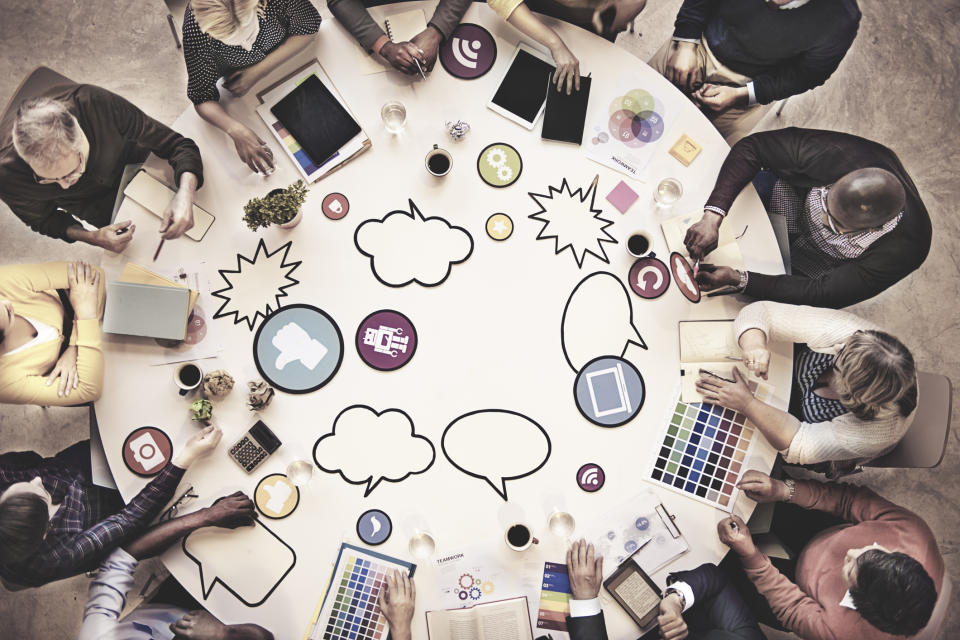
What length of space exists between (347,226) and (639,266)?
42.1 inches

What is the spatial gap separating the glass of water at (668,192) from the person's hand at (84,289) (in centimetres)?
202

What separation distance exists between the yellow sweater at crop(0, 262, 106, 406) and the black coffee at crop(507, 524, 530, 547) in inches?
58.0

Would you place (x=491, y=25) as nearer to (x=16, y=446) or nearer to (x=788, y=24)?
(x=788, y=24)

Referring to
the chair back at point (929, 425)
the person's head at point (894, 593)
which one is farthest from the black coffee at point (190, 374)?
the chair back at point (929, 425)

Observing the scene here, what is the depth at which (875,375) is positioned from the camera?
6.01ft

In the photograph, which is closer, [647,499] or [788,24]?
[647,499]

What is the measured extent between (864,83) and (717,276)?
7.53ft

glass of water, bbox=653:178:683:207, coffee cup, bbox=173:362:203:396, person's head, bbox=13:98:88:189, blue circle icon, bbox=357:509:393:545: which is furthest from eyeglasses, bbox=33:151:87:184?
glass of water, bbox=653:178:683:207

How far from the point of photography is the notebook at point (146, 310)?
2.05 m

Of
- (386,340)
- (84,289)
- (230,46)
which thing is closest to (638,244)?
(386,340)

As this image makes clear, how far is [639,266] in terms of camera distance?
2.18 m

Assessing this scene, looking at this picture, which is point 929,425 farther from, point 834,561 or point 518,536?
point 518,536

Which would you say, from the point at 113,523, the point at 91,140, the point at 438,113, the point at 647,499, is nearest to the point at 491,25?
the point at 438,113

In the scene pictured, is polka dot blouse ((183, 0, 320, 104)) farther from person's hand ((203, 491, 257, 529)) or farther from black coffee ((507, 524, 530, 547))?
black coffee ((507, 524, 530, 547))
